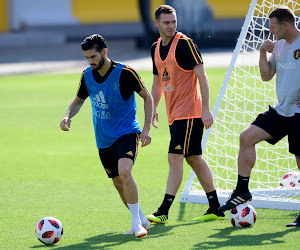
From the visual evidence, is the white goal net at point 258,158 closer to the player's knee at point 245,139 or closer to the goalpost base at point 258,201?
the goalpost base at point 258,201

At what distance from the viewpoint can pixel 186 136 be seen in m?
7.50

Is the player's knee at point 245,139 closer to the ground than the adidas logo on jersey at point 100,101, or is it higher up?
closer to the ground

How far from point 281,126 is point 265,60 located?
68 centimetres

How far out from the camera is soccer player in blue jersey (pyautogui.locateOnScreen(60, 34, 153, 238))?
22.4 ft

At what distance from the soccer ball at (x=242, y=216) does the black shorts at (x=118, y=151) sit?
1158 millimetres

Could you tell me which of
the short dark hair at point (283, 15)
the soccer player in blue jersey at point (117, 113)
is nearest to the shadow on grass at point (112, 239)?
the soccer player in blue jersey at point (117, 113)

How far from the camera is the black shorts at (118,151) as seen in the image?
6.87 m

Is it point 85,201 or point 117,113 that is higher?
point 117,113

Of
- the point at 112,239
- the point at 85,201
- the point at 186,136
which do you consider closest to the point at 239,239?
the point at 112,239

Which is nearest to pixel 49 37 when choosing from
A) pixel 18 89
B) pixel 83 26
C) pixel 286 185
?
pixel 83 26

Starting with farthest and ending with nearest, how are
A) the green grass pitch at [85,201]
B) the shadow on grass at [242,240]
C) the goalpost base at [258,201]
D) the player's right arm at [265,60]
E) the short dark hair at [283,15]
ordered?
1. the goalpost base at [258,201]
2. the player's right arm at [265,60]
3. the short dark hair at [283,15]
4. the green grass pitch at [85,201]
5. the shadow on grass at [242,240]

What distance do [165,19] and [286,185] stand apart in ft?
8.78

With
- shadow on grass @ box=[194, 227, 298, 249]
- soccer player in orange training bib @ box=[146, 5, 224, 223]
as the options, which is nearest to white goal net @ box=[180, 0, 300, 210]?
soccer player in orange training bib @ box=[146, 5, 224, 223]

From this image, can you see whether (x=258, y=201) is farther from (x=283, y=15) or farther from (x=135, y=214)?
(x=283, y=15)
